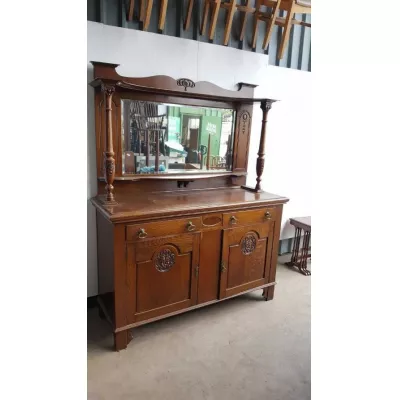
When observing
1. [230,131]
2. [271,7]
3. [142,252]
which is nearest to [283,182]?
[230,131]

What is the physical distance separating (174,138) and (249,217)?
0.89 metres

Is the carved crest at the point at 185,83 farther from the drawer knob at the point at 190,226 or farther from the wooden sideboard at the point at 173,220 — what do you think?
the drawer knob at the point at 190,226

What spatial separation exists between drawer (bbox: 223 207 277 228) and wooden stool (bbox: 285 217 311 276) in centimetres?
87

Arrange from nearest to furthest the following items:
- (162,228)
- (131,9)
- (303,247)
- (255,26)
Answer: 1. (162,228)
2. (131,9)
3. (255,26)
4. (303,247)

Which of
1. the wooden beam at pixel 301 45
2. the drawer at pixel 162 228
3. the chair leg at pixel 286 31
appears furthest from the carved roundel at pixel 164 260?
the wooden beam at pixel 301 45

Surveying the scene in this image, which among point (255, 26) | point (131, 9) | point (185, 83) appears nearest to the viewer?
point (131, 9)

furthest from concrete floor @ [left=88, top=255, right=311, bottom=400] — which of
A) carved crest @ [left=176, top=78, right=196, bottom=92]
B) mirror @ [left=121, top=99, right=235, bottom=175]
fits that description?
carved crest @ [left=176, top=78, right=196, bottom=92]

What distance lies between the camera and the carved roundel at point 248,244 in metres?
2.41

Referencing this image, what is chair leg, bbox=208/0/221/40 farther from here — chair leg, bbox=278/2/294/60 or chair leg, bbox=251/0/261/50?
chair leg, bbox=278/2/294/60

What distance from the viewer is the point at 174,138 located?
2441 mm

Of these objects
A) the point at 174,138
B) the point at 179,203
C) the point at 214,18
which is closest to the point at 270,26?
the point at 214,18

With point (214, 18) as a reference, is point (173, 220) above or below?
below

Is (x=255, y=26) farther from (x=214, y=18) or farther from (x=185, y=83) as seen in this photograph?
(x=185, y=83)
